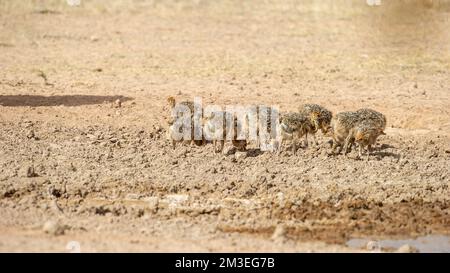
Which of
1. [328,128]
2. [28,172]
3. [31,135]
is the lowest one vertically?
[28,172]

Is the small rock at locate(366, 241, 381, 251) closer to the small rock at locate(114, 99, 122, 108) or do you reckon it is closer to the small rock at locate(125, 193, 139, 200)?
the small rock at locate(125, 193, 139, 200)

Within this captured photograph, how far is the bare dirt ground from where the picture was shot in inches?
345

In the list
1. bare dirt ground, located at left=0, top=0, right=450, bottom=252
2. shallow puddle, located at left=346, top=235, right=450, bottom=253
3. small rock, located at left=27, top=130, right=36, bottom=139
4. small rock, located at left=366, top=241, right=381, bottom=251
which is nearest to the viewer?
small rock, located at left=366, top=241, right=381, bottom=251

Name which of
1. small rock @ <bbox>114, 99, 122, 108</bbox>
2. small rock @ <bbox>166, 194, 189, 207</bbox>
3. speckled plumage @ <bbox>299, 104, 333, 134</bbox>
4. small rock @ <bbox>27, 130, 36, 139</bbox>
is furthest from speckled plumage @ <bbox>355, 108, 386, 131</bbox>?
small rock @ <bbox>27, 130, 36, 139</bbox>

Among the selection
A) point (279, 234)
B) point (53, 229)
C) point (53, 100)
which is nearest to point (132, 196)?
point (53, 229)

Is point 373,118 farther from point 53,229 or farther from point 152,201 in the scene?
point 53,229

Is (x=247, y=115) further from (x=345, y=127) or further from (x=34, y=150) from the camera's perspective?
(x=34, y=150)

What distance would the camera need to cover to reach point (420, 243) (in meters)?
8.62

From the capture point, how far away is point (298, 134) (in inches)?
430

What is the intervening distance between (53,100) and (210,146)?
311 cm

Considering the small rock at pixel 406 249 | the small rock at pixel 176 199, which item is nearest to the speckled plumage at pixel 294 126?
the small rock at pixel 176 199

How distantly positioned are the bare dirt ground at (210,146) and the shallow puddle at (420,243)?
0.13m

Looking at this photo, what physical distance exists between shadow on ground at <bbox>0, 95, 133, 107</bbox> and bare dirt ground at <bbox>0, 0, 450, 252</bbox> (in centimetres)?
4

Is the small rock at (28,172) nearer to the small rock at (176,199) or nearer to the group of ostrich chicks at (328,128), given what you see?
the small rock at (176,199)
